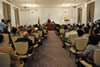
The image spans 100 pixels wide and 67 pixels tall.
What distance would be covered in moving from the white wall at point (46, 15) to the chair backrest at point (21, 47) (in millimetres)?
12881

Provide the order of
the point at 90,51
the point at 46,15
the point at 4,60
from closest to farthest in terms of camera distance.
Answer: the point at 4,60 → the point at 90,51 → the point at 46,15

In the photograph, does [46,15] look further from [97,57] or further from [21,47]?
[97,57]

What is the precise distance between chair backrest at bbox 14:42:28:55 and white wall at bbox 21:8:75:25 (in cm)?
1288

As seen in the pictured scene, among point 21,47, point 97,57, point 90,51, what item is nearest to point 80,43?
point 90,51

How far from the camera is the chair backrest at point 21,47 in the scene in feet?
8.55

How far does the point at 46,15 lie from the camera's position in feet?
49.9

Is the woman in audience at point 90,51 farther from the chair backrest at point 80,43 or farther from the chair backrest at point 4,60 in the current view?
the chair backrest at point 4,60

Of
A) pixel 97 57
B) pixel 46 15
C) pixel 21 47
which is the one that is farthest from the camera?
pixel 46 15

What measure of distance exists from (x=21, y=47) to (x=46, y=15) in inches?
512

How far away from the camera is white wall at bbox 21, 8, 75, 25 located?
15.1 metres

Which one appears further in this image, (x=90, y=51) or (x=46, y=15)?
(x=46, y=15)

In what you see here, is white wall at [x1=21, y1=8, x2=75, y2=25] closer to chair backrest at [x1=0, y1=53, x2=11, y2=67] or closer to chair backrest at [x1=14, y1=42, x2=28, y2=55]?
A: chair backrest at [x1=14, y1=42, x2=28, y2=55]

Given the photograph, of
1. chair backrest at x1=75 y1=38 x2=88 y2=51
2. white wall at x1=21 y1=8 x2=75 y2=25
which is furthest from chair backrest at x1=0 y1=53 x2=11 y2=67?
white wall at x1=21 y1=8 x2=75 y2=25

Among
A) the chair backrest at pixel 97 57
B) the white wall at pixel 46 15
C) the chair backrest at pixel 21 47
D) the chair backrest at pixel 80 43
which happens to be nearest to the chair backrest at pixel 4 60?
the chair backrest at pixel 21 47
